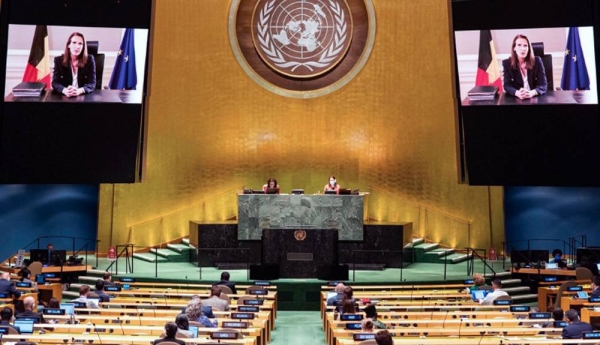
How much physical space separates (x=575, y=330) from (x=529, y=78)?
832 centimetres

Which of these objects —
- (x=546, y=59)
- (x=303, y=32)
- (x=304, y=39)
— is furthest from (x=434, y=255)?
(x=303, y=32)

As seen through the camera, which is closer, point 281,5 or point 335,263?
point 335,263

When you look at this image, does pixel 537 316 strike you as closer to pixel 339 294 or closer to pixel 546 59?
pixel 339 294

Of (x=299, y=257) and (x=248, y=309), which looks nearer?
(x=248, y=309)

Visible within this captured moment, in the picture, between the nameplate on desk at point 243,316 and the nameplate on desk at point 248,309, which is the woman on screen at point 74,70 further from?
the nameplate on desk at point 243,316

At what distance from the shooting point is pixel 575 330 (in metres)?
10.4

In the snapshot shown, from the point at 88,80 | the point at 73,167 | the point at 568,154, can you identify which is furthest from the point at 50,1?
the point at 568,154

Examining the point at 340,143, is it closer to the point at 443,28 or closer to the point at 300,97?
the point at 300,97

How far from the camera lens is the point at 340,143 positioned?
917 inches

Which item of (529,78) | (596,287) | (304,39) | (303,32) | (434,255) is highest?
(303,32)

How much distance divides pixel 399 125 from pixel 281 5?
4352 millimetres

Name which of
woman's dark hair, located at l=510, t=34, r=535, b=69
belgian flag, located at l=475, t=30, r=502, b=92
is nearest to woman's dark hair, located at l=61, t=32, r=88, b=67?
belgian flag, located at l=475, t=30, r=502, b=92

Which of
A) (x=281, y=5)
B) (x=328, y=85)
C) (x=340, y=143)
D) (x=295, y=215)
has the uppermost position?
(x=281, y=5)

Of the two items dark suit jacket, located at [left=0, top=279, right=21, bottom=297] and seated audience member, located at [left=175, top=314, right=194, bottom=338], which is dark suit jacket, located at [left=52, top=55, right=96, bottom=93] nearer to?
dark suit jacket, located at [left=0, top=279, right=21, bottom=297]
